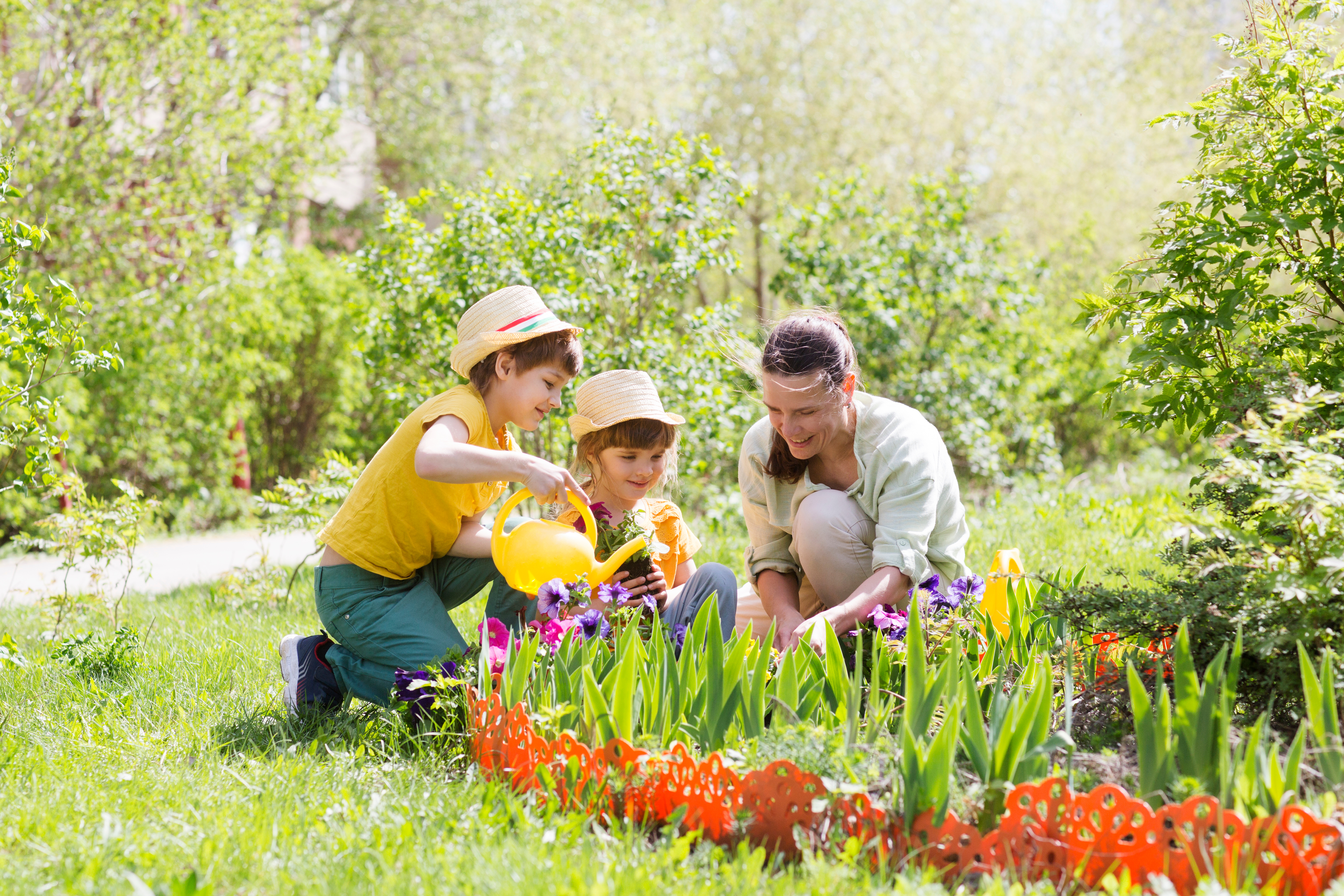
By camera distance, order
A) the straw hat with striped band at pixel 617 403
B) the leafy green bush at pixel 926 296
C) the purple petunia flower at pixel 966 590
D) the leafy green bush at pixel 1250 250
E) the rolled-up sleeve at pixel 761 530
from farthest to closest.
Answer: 1. the leafy green bush at pixel 926 296
2. the rolled-up sleeve at pixel 761 530
3. the straw hat with striped band at pixel 617 403
4. the purple petunia flower at pixel 966 590
5. the leafy green bush at pixel 1250 250

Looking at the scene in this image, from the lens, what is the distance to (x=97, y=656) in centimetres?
291

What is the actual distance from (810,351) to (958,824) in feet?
4.39

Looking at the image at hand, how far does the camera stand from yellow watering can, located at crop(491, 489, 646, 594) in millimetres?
2312

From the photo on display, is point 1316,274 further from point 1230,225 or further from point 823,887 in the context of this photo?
point 823,887

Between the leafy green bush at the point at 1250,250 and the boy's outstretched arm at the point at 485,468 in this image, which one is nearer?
the leafy green bush at the point at 1250,250

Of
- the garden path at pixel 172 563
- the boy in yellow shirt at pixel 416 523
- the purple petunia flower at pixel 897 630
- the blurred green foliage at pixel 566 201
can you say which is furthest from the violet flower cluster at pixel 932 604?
the garden path at pixel 172 563

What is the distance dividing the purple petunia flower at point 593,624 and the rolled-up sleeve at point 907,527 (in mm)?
758

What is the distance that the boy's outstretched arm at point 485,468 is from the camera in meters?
2.30

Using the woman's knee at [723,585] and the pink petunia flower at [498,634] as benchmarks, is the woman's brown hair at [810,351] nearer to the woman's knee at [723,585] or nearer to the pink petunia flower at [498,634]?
the woman's knee at [723,585]

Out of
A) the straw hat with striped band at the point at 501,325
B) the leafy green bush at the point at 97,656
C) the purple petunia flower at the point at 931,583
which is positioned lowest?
the leafy green bush at the point at 97,656

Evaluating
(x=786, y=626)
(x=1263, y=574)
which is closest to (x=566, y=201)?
(x=786, y=626)

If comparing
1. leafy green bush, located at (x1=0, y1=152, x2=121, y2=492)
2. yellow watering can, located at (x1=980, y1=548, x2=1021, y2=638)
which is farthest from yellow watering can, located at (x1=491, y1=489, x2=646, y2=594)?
leafy green bush, located at (x1=0, y1=152, x2=121, y2=492)

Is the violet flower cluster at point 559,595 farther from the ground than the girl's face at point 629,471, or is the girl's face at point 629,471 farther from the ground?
the girl's face at point 629,471

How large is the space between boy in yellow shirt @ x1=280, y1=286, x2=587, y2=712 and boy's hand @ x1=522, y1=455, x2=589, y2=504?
23 cm
